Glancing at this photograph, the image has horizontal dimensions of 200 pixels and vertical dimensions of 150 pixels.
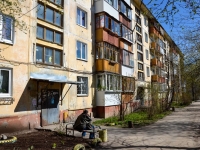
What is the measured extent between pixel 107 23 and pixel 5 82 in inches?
483

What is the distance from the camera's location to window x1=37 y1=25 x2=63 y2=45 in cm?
1454

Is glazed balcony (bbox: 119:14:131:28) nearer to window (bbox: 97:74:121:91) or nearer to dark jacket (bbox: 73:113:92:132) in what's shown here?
window (bbox: 97:74:121:91)

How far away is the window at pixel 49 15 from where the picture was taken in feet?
48.1

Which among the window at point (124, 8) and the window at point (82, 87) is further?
the window at point (124, 8)

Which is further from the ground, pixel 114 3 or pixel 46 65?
pixel 114 3

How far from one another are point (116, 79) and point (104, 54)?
291 centimetres

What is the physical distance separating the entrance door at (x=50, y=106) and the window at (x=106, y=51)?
6.50m

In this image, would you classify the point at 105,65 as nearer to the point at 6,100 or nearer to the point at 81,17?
the point at 81,17

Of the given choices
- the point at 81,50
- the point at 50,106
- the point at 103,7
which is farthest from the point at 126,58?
the point at 50,106

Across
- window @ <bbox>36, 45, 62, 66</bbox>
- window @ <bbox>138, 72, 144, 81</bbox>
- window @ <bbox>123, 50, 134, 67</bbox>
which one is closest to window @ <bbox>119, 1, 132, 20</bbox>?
window @ <bbox>123, 50, 134, 67</bbox>

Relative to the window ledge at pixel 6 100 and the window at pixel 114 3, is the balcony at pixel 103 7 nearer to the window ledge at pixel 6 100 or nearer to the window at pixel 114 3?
the window at pixel 114 3

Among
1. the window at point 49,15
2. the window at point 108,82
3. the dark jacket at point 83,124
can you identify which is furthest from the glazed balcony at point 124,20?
the dark jacket at point 83,124

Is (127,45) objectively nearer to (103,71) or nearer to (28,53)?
(103,71)

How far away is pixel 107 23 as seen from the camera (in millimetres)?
21188
